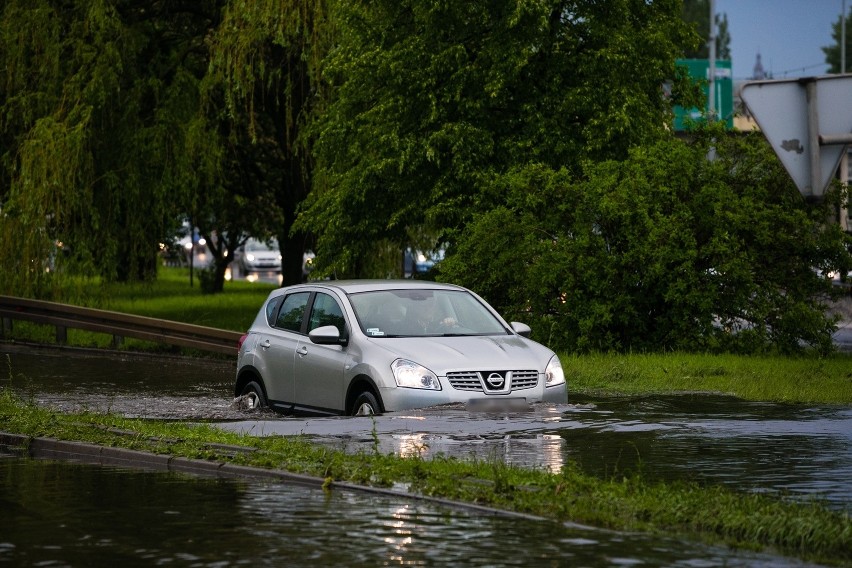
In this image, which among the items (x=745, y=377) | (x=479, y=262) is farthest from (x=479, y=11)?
(x=745, y=377)

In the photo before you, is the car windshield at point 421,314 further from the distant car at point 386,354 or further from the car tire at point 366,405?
the car tire at point 366,405

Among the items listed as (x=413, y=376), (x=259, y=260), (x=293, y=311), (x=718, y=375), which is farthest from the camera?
(x=259, y=260)

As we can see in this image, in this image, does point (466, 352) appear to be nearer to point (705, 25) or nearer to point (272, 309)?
point (272, 309)

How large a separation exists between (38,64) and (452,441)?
18.0 metres

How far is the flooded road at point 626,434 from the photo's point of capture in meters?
10.8

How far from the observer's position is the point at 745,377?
18.6m

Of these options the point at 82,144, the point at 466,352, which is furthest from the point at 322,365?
the point at 82,144

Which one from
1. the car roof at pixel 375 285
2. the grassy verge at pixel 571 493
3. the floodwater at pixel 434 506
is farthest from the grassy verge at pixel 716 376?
the grassy verge at pixel 571 493

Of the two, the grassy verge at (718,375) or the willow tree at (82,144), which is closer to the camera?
the grassy verge at (718,375)

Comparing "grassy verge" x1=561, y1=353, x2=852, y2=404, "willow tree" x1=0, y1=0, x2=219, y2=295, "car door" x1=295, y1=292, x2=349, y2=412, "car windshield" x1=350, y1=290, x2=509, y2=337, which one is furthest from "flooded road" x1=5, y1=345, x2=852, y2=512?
"willow tree" x1=0, y1=0, x2=219, y2=295

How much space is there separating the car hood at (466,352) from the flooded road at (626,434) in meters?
0.45

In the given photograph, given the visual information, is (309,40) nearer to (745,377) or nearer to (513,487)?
(745,377)

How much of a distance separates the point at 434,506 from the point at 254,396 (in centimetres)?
715

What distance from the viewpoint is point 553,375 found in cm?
1466
